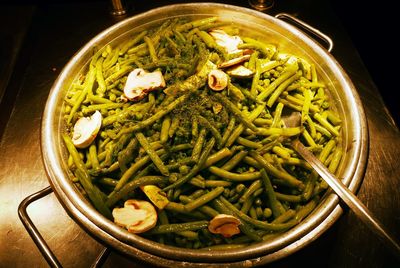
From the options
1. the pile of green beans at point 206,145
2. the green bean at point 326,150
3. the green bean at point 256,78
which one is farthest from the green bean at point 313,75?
the green bean at point 326,150

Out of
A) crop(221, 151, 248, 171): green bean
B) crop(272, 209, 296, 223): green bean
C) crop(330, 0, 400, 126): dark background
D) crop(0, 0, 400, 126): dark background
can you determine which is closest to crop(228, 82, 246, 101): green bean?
crop(221, 151, 248, 171): green bean

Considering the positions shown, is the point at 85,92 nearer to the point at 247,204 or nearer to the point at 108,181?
the point at 108,181

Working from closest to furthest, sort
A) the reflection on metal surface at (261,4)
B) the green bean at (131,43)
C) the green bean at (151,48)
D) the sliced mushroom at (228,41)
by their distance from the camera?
the green bean at (151,48), the sliced mushroom at (228,41), the green bean at (131,43), the reflection on metal surface at (261,4)

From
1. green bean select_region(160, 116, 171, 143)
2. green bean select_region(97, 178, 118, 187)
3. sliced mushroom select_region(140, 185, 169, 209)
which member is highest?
green bean select_region(160, 116, 171, 143)

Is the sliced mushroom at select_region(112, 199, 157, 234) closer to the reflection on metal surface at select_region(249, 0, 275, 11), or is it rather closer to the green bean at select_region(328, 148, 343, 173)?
the green bean at select_region(328, 148, 343, 173)

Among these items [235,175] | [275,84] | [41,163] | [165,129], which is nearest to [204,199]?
[235,175]

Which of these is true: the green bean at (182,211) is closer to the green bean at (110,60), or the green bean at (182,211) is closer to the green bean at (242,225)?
the green bean at (242,225)
